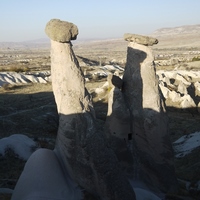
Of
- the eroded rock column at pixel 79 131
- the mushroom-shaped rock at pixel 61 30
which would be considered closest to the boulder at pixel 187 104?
the eroded rock column at pixel 79 131

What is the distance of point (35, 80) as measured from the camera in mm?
35188

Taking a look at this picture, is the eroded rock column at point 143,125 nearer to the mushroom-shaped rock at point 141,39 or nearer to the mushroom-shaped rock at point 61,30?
the mushroom-shaped rock at point 141,39

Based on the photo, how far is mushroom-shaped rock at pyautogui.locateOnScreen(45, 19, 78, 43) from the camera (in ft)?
17.7

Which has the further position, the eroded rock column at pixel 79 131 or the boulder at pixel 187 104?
the boulder at pixel 187 104

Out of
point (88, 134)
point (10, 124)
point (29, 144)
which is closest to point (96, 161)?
point (88, 134)

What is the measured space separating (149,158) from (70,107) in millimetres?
2900

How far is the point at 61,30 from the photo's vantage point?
5.40m

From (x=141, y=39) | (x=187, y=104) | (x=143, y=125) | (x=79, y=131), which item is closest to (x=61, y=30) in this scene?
(x=79, y=131)

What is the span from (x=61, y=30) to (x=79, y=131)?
180 centimetres

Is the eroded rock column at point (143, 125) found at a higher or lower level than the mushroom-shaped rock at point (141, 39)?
lower

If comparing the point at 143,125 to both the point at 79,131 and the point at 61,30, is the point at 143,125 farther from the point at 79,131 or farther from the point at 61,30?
the point at 61,30

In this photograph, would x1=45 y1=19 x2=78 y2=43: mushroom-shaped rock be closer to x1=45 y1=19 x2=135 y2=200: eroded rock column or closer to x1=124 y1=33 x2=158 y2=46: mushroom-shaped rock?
x1=45 y1=19 x2=135 y2=200: eroded rock column

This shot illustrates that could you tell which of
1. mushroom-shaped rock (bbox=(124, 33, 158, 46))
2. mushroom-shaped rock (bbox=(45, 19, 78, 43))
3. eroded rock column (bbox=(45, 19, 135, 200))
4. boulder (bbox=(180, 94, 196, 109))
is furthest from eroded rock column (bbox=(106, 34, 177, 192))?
boulder (bbox=(180, 94, 196, 109))

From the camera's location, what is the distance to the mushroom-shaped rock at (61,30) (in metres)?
5.41
